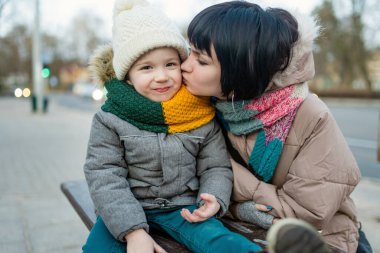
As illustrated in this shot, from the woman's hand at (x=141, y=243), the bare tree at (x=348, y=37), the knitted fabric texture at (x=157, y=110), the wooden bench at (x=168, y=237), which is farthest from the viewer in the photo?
the bare tree at (x=348, y=37)

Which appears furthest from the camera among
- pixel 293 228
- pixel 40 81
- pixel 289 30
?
pixel 40 81

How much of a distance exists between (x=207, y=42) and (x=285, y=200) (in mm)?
715

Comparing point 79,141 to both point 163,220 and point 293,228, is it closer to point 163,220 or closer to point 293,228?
point 163,220

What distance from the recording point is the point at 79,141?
8688 mm

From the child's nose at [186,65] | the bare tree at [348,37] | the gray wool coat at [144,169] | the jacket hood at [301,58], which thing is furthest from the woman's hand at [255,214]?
the bare tree at [348,37]

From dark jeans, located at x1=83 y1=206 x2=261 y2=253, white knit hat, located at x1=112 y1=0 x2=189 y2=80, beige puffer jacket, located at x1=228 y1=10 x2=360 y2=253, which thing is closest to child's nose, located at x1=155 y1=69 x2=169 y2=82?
white knit hat, located at x1=112 y1=0 x2=189 y2=80

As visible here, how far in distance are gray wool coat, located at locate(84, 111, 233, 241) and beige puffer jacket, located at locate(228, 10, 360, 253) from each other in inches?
7.7

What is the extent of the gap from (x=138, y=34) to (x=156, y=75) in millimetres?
202

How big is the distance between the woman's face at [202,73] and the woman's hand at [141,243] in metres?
0.63

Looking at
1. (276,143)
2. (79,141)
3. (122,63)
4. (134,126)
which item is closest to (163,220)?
(134,126)

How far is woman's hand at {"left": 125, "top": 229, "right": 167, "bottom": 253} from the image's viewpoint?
1617 mm

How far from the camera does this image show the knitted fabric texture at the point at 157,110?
183cm

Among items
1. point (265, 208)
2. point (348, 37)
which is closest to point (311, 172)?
point (265, 208)

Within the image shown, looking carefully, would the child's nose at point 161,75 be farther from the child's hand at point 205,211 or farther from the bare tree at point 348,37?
Result: the bare tree at point 348,37
